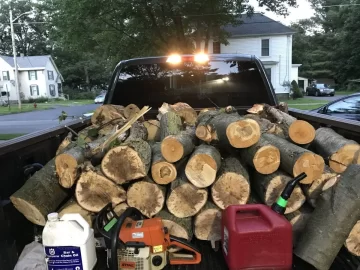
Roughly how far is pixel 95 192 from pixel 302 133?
156 centimetres

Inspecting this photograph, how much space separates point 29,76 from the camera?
172 ft

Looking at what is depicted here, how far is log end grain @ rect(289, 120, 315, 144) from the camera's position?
2555 millimetres

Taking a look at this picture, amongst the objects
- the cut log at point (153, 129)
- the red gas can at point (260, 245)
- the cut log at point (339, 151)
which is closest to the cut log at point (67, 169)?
the red gas can at point (260, 245)

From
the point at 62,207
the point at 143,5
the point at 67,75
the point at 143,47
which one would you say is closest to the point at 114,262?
the point at 62,207

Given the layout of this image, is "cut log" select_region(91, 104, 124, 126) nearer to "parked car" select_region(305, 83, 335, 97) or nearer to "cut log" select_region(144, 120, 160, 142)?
"cut log" select_region(144, 120, 160, 142)

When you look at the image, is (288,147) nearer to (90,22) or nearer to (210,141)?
(210,141)

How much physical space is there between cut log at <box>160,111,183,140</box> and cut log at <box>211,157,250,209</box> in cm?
80

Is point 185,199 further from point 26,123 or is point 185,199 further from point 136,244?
point 26,123

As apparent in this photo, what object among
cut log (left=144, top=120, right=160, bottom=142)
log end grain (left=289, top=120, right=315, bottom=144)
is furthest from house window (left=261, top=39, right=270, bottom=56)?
log end grain (left=289, top=120, right=315, bottom=144)

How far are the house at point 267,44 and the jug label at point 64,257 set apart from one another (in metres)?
30.1

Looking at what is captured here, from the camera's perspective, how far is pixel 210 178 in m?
2.21

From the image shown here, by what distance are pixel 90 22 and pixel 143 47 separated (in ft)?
11.3

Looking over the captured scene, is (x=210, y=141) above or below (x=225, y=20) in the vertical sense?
below

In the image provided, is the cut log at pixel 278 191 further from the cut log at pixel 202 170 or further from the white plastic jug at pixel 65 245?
the white plastic jug at pixel 65 245
